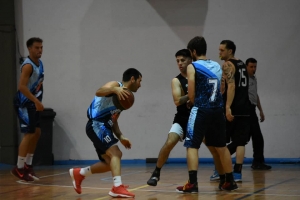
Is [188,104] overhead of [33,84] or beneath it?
beneath

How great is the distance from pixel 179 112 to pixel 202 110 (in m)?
0.96

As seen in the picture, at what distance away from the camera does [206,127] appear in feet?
22.5

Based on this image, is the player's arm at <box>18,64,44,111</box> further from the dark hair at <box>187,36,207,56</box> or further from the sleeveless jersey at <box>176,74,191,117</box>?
the dark hair at <box>187,36,207,56</box>

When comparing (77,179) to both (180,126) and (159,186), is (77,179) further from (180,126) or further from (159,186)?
(180,126)

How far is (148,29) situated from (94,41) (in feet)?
3.93

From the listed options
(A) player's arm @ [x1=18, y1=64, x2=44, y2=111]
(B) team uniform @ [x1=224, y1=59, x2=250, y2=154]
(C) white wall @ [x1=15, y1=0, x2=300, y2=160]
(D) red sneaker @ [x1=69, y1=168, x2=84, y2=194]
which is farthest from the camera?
(C) white wall @ [x1=15, y1=0, x2=300, y2=160]

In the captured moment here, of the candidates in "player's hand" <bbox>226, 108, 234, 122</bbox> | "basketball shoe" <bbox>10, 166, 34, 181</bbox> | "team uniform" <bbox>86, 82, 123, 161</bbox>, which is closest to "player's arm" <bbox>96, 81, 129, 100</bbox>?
"team uniform" <bbox>86, 82, 123, 161</bbox>

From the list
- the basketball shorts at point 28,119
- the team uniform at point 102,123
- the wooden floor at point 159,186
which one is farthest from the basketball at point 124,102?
the basketball shorts at point 28,119

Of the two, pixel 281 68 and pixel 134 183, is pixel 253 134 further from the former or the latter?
pixel 134 183

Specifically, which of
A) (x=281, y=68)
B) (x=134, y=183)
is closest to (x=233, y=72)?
(x=134, y=183)

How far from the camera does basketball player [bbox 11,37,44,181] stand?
343 inches

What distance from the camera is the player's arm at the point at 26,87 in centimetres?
847

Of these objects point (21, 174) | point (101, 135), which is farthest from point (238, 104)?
point (21, 174)

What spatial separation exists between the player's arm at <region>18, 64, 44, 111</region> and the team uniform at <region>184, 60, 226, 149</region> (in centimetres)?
262
